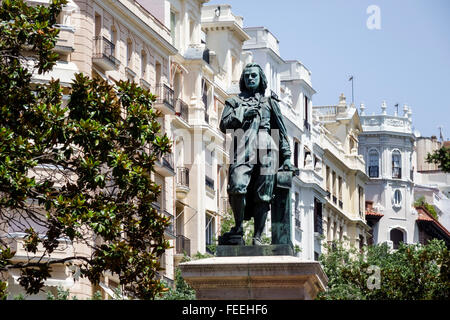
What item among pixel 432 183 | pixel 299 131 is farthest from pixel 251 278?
pixel 432 183

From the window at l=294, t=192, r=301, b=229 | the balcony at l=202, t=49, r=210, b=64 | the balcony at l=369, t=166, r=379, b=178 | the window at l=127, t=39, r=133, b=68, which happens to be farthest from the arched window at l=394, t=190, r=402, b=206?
the window at l=127, t=39, r=133, b=68

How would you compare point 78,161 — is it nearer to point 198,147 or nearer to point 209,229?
point 198,147

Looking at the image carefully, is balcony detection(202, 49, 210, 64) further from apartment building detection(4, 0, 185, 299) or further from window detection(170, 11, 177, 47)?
apartment building detection(4, 0, 185, 299)

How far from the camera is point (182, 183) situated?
70500mm

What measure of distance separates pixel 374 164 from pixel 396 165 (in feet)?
6.81

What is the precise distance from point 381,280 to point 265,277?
1580 inches

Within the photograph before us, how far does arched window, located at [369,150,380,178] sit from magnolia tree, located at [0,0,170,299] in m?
90.6

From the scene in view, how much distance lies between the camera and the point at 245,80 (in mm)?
24828

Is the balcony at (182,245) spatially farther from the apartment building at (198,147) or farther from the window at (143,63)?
the window at (143,63)

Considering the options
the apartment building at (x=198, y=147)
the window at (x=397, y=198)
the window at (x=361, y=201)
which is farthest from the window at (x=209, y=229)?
the window at (x=397, y=198)

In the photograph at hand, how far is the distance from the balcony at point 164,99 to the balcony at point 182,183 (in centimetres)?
349

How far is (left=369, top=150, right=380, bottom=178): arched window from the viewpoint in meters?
123

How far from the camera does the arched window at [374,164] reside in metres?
123

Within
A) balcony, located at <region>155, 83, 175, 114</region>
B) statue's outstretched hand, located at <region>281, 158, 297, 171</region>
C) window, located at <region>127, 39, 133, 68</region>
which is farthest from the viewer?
balcony, located at <region>155, 83, 175, 114</region>
